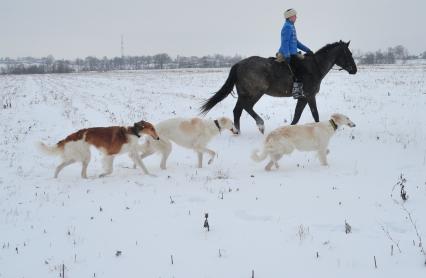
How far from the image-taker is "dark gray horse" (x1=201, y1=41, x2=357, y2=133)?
11.6 m

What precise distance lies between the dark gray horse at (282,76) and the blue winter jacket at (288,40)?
0.38 meters

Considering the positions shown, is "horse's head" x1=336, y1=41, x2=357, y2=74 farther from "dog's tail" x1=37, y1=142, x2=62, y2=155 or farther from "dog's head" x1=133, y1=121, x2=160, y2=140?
"dog's tail" x1=37, y1=142, x2=62, y2=155

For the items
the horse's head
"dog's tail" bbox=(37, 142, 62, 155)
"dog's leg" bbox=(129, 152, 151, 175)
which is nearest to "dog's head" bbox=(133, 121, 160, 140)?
"dog's leg" bbox=(129, 152, 151, 175)

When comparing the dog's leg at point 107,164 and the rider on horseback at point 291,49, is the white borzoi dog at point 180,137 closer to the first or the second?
the dog's leg at point 107,164

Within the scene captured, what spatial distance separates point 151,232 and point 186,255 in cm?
80

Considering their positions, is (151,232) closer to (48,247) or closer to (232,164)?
(48,247)

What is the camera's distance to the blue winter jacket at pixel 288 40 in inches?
439

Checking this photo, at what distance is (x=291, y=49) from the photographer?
1143 cm

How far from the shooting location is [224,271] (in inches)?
170

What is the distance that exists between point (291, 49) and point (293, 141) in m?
4.01

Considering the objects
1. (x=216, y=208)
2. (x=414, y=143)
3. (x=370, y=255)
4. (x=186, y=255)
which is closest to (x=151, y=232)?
(x=186, y=255)

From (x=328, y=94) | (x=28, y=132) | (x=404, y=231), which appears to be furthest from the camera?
(x=328, y=94)

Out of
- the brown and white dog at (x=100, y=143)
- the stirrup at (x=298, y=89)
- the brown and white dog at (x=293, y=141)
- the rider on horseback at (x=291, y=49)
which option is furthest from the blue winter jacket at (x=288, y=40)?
the brown and white dog at (x=100, y=143)

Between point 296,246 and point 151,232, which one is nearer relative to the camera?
point 296,246
